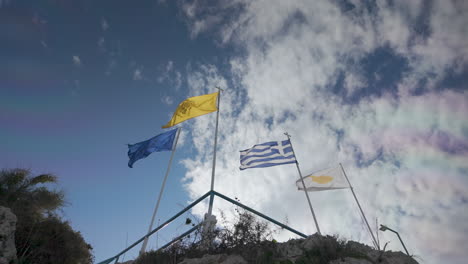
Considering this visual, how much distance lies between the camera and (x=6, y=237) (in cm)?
626

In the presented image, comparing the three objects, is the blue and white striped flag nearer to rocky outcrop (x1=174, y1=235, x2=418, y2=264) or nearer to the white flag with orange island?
the white flag with orange island

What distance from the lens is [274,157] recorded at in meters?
13.1

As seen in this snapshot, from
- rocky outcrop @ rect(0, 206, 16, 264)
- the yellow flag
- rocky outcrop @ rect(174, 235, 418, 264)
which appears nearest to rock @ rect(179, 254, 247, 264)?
rocky outcrop @ rect(174, 235, 418, 264)

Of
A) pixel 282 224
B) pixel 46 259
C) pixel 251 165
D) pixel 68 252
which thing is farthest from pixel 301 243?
pixel 68 252

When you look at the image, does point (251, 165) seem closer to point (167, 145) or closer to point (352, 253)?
point (167, 145)

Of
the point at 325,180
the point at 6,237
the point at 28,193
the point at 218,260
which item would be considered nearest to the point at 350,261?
the point at 218,260

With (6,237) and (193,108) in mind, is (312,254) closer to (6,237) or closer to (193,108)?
(6,237)

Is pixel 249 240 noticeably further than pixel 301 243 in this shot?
Yes

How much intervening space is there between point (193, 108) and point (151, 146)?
117 inches

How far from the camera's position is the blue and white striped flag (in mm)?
12750

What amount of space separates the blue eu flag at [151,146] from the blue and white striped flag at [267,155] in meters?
3.84

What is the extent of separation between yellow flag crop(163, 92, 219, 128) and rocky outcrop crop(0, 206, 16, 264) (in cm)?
772

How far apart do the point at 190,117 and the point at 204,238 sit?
25.1 feet

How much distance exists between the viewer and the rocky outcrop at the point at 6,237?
597cm
